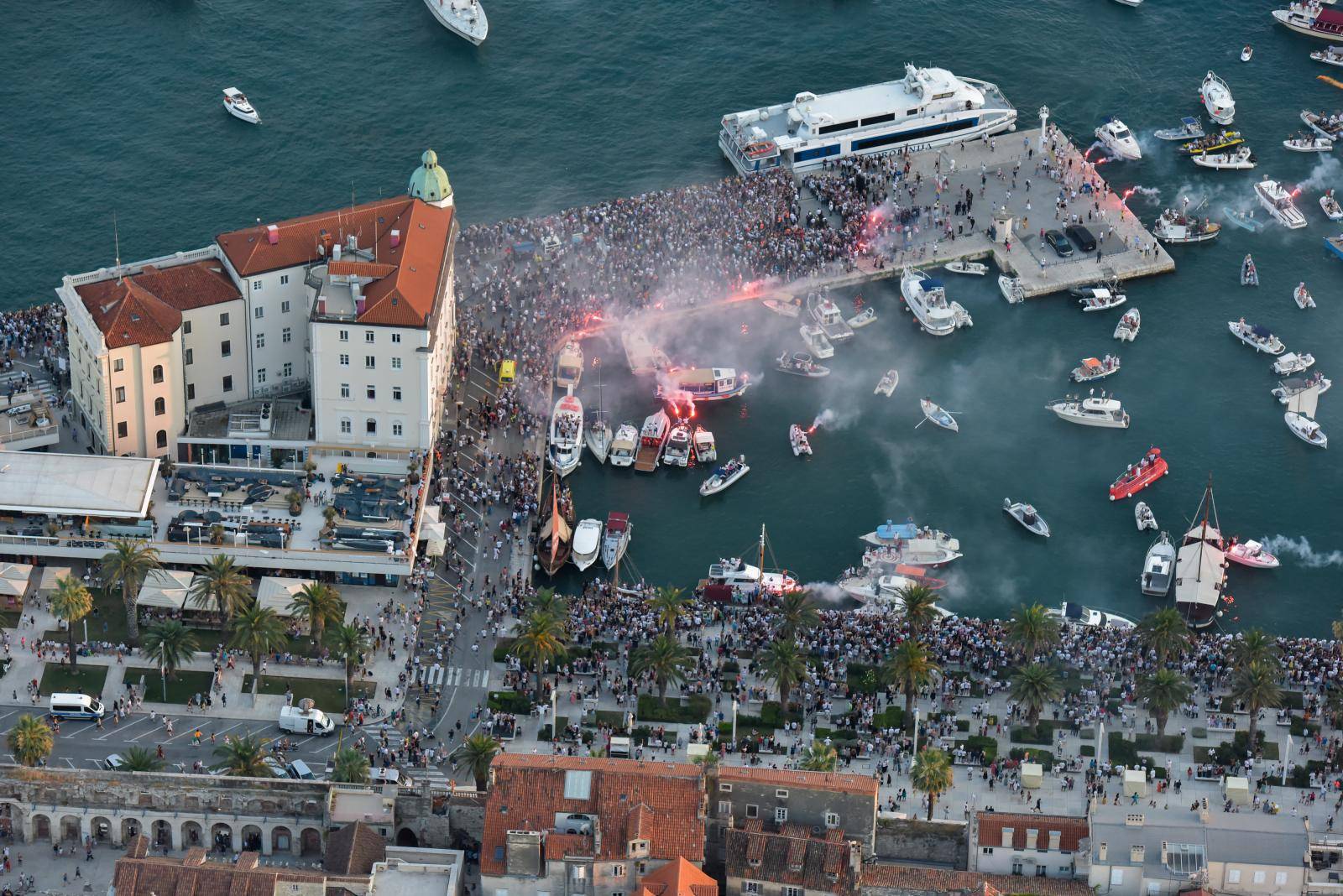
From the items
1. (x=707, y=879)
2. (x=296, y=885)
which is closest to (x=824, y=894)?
(x=707, y=879)

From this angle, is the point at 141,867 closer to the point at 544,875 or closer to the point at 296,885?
the point at 296,885

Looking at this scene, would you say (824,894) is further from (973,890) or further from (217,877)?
(217,877)

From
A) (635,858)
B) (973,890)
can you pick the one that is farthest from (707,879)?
(973,890)

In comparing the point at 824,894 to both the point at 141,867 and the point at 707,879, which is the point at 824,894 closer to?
the point at 707,879

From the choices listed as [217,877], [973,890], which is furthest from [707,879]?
[217,877]

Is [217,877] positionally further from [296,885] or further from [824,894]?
[824,894]

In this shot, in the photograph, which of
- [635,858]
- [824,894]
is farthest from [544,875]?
[824,894]
